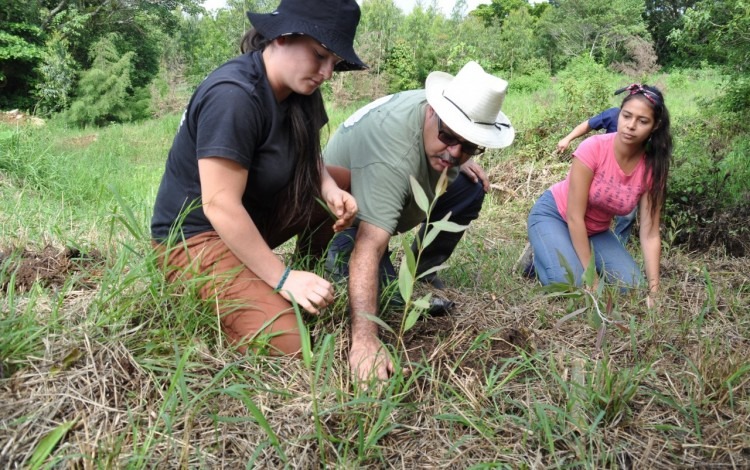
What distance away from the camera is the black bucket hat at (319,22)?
192cm

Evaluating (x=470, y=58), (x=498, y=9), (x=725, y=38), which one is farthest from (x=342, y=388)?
(x=498, y=9)

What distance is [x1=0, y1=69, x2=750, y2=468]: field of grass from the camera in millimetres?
1548

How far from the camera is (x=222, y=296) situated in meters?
2.00

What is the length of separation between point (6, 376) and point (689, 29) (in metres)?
4.49

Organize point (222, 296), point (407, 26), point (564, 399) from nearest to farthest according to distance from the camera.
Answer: point (564, 399)
point (222, 296)
point (407, 26)

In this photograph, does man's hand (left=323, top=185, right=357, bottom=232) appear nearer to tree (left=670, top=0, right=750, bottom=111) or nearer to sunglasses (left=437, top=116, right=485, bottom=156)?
sunglasses (left=437, top=116, right=485, bottom=156)

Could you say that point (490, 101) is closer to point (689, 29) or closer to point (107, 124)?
point (689, 29)

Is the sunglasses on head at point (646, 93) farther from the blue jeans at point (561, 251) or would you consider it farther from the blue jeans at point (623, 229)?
the blue jeans at point (623, 229)

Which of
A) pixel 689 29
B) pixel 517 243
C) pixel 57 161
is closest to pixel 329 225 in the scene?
pixel 517 243

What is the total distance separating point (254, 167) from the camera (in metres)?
2.06

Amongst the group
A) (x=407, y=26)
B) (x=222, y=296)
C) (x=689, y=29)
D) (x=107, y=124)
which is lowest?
(x=107, y=124)

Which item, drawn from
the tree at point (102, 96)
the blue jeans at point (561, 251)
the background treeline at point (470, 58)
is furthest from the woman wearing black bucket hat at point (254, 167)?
the tree at point (102, 96)

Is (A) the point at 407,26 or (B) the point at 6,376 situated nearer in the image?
(B) the point at 6,376

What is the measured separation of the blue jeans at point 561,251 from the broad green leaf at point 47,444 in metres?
2.36
